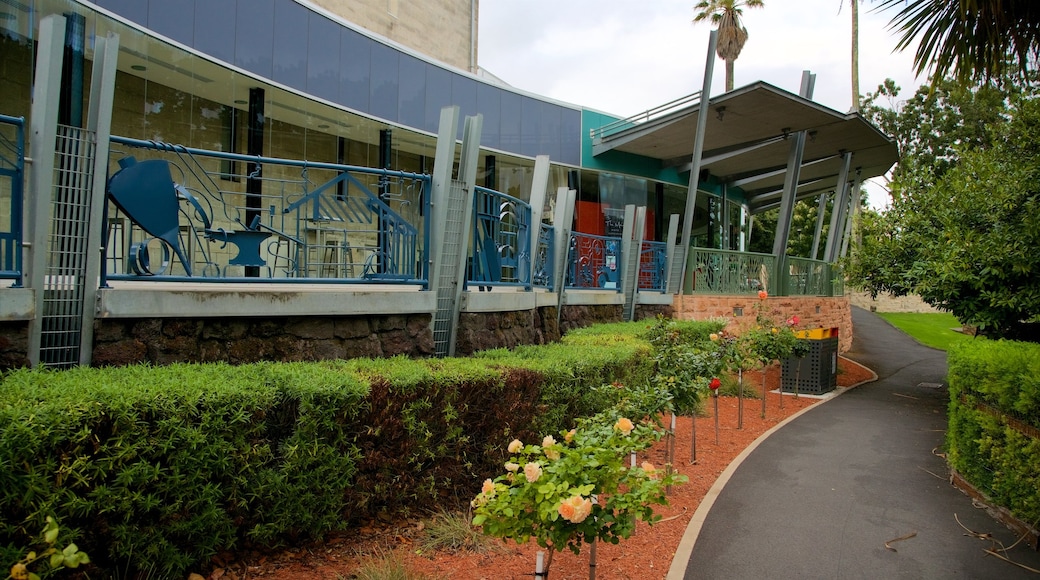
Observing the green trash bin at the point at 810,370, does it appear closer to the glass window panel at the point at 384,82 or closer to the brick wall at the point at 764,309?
the brick wall at the point at 764,309

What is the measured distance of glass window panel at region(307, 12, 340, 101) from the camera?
13.7 meters

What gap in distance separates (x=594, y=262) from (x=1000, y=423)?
302 inches

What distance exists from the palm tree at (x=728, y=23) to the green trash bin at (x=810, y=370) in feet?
86.0

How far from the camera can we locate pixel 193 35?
11.5 m

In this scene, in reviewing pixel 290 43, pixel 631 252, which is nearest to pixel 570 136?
pixel 631 252

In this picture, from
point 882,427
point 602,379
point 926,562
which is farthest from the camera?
point 882,427

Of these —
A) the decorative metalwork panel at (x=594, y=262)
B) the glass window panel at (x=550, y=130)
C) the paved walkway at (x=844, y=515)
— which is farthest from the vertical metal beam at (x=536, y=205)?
the glass window panel at (x=550, y=130)

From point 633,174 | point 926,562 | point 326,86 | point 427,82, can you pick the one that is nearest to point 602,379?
point 926,562

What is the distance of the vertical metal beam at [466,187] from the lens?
669 centimetres

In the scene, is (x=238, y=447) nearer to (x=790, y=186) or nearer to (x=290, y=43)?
(x=290, y=43)

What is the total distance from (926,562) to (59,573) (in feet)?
18.5

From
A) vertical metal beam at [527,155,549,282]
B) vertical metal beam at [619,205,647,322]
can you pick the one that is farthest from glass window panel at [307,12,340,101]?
vertical metal beam at [527,155,549,282]

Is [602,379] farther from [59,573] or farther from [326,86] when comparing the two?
[326,86]

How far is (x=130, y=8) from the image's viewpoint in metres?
10.6
